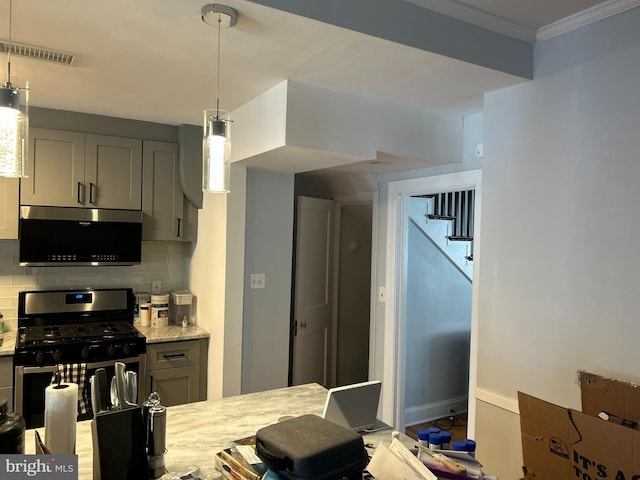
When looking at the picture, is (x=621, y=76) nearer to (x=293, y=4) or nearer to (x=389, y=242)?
(x=293, y=4)

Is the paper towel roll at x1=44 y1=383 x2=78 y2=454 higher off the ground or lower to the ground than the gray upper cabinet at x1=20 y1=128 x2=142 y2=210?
lower

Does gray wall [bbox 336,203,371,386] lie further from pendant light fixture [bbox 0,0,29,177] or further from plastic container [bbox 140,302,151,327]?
pendant light fixture [bbox 0,0,29,177]

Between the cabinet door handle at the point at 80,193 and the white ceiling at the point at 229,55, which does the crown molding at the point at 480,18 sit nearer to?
the white ceiling at the point at 229,55

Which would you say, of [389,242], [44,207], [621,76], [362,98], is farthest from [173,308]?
[621,76]

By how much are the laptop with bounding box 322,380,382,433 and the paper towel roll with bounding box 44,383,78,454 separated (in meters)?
0.75

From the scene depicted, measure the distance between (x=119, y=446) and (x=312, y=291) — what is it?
286 cm

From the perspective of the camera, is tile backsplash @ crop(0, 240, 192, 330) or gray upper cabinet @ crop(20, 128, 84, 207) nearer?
gray upper cabinet @ crop(20, 128, 84, 207)

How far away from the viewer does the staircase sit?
4.11 m

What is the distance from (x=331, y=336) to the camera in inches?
174

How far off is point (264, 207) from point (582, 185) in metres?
1.99

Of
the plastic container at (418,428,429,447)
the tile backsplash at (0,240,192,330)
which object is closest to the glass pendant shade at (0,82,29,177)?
the plastic container at (418,428,429,447)

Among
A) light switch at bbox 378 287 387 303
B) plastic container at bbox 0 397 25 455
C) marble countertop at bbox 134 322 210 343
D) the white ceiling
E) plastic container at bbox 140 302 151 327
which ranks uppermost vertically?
the white ceiling

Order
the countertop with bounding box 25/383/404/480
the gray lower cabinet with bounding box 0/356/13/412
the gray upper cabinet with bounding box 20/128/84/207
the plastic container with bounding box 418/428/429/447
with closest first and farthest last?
the plastic container with bounding box 418/428/429/447
the countertop with bounding box 25/383/404/480
the gray lower cabinet with bounding box 0/356/13/412
the gray upper cabinet with bounding box 20/128/84/207

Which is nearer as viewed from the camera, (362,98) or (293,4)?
(293,4)
